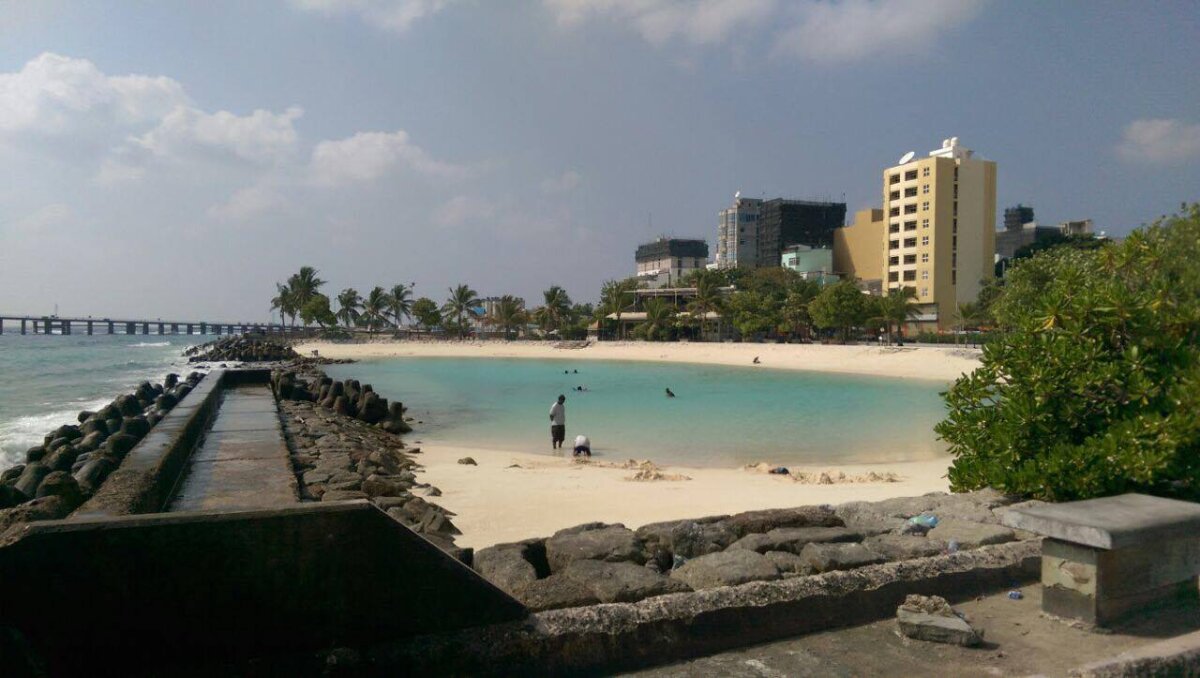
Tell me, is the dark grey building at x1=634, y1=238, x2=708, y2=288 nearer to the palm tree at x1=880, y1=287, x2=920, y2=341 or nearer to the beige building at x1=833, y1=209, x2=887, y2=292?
the beige building at x1=833, y1=209, x2=887, y2=292

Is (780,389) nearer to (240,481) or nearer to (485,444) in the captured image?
→ (485,444)

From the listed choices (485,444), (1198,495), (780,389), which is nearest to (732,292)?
(780,389)

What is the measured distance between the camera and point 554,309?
105188 millimetres

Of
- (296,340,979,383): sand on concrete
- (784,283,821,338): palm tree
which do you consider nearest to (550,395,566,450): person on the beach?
(296,340,979,383): sand on concrete

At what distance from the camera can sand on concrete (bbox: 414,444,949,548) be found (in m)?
10.2

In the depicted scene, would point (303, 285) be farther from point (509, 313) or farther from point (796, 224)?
point (796, 224)

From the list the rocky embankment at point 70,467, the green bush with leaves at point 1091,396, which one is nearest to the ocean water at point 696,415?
the rocky embankment at point 70,467

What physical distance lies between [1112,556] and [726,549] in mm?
2196

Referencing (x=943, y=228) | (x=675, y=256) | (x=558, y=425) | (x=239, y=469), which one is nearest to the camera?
(x=239, y=469)

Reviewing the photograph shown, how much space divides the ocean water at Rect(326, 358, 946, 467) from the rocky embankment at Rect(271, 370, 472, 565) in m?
2.04

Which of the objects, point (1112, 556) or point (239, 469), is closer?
point (1112, 556)

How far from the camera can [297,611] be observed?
307cm

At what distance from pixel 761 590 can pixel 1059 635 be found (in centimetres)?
161

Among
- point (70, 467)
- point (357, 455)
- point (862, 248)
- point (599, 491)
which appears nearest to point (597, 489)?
point (599, 491)
